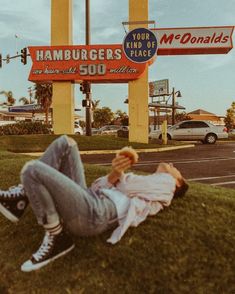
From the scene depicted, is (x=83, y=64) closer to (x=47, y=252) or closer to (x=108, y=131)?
(x=47, y=252)

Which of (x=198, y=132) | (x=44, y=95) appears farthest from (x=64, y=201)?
(x=44, y=95)

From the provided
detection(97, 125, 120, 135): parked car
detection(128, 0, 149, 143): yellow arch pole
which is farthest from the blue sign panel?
detection(97, 125, 120, 135): parked car

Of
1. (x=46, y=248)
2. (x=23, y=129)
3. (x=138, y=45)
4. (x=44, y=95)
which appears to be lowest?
(x=46, y=248)

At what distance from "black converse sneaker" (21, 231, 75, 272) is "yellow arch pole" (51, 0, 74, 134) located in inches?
713

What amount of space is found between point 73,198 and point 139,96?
58.6ft

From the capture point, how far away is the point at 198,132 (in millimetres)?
26891

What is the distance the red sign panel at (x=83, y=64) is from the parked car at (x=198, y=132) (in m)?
7.95

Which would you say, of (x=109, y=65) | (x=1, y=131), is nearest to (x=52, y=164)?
(x=109, y=65)

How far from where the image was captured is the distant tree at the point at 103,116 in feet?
347

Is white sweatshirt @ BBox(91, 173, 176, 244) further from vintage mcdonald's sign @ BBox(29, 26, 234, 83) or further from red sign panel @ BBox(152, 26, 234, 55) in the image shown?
red sign panel @ BBox(152, 26, 234, 55)

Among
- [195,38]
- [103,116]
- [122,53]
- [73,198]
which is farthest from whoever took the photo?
[103,116]

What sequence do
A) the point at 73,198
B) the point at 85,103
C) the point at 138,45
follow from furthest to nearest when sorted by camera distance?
1. the point at 85,103
2. the point at 138,45
3. the point at 73,198

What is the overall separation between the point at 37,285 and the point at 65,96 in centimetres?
1857

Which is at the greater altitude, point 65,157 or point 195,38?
point 195,38
